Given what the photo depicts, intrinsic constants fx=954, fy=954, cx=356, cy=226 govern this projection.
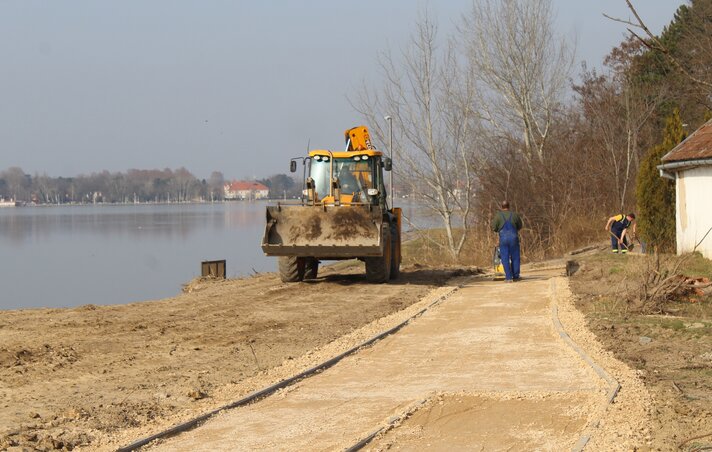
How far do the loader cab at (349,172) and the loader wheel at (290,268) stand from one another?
5.77ft

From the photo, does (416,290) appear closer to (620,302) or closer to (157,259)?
(620,302)

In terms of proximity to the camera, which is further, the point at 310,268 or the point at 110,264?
the point at 110,264

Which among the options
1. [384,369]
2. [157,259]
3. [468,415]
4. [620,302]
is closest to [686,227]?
[620,302]

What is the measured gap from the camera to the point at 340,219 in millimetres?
21688

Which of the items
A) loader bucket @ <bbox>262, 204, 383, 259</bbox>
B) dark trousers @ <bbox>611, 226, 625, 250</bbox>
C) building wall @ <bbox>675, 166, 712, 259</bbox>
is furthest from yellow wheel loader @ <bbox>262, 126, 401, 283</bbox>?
building wall @ <bbox>675, 166, 712, 259</bbox>

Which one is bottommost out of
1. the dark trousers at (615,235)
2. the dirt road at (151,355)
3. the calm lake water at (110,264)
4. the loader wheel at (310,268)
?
the calm lake water at (110,264)

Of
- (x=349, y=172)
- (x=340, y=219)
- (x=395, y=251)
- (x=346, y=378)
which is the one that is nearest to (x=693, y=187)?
(x=395, y=251)

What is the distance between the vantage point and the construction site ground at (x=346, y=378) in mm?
8031

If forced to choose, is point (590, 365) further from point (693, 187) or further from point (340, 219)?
point (693, 187)

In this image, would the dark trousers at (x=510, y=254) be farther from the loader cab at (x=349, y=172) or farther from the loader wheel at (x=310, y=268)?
the loader wheel at (x=310, y=268)

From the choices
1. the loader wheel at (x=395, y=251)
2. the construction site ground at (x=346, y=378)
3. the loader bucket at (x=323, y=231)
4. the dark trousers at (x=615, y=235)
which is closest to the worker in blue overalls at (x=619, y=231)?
the dark trousers at (x=615, y=235)

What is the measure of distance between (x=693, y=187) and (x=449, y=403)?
58.2 ft

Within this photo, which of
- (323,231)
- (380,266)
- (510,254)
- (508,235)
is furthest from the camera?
(510,254)

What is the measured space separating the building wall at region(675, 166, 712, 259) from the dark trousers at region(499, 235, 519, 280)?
4.67 metres
